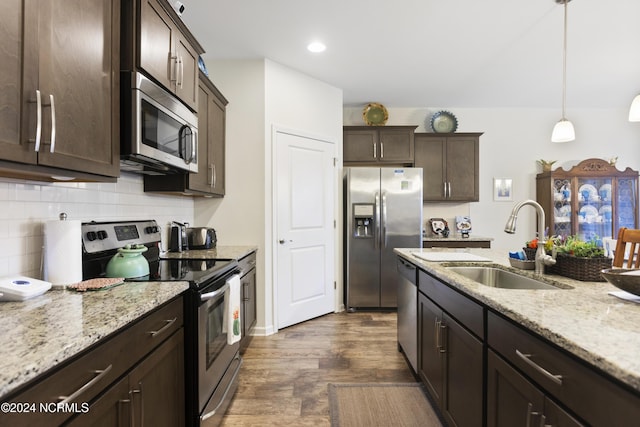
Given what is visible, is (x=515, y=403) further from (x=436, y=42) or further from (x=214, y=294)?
(x=436, y=42)

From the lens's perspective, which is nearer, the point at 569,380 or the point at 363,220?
the point at 569,380

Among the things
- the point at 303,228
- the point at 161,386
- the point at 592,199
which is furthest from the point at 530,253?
→ the point at 592,199

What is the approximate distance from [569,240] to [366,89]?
3073mm

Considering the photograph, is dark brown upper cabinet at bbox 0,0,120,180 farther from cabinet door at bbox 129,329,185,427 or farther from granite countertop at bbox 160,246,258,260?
granite countertop at bbox 160,246,258,260

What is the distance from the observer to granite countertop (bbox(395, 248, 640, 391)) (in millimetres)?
721

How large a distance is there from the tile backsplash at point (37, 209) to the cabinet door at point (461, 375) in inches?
74.6

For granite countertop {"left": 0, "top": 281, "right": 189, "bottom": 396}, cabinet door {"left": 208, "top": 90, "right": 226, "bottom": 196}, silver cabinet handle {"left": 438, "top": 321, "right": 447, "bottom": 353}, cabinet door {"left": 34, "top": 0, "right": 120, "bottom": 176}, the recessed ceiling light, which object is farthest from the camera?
the recessed ceiling light

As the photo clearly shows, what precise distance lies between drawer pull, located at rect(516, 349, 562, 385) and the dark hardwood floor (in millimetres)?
1281

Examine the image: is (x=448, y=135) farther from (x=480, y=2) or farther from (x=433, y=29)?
(x=480, y=2)

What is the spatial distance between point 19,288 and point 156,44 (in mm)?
1246

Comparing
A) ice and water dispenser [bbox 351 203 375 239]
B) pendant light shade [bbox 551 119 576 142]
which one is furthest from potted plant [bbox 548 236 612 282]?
ice and water dispenser [bbox 351 203 375 239]

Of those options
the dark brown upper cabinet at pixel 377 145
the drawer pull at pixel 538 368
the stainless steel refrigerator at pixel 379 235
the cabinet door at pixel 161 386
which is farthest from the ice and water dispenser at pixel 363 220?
the drawer pull at pixel 538 368

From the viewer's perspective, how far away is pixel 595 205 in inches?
177

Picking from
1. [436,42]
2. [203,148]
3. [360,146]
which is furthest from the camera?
[360,146]
